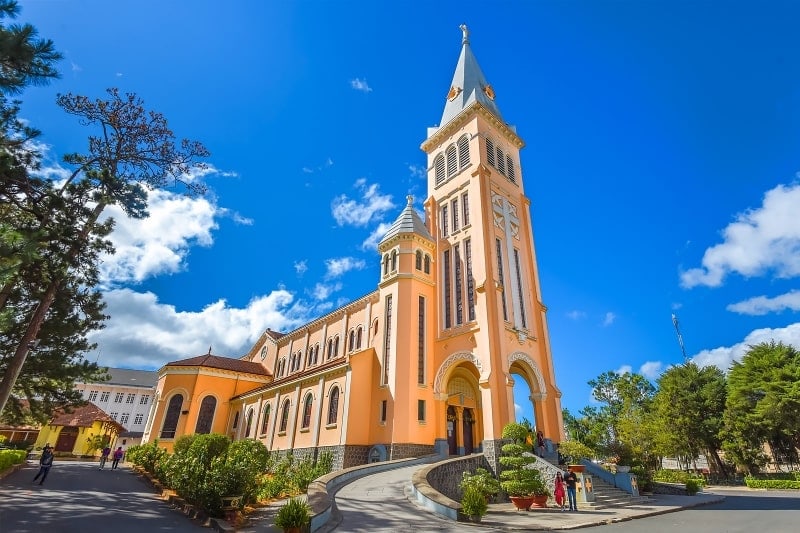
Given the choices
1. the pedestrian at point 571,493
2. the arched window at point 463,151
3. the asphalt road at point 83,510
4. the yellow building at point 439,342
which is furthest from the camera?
the arched window at point 463,151

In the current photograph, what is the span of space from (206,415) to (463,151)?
98.0ft

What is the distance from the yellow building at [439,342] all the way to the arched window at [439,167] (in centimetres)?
10

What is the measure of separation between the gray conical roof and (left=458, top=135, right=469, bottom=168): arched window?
496 cm

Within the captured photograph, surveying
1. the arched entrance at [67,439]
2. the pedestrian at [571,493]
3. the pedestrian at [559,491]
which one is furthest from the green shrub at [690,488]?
the arched entrance at [67,439]

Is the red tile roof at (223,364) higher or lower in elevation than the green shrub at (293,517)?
higher

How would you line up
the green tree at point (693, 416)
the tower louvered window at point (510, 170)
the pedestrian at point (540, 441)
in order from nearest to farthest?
1. the pedestrian at point (540, 441)
2. the tower louvered window at point (510, 170)
3. the green tree at point (693, 416)

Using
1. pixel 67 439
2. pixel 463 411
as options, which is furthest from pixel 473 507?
pixel 67 439

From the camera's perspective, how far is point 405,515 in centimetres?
1019

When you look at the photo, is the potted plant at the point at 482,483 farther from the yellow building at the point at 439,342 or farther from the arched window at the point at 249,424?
the arched window at the point at 249,424

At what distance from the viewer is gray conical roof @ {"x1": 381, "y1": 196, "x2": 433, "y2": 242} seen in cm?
2537

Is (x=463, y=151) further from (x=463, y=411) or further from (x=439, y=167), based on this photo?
(x=463, y=411)

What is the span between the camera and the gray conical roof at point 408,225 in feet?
83.2

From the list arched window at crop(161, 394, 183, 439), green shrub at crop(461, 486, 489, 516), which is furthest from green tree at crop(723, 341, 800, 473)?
arched window at crop(161, 394, 183, 439)

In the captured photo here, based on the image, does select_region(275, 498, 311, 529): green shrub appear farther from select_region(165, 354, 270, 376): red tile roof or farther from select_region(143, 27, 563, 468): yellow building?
select_region(165, 354, 270, 376): red tile roof
